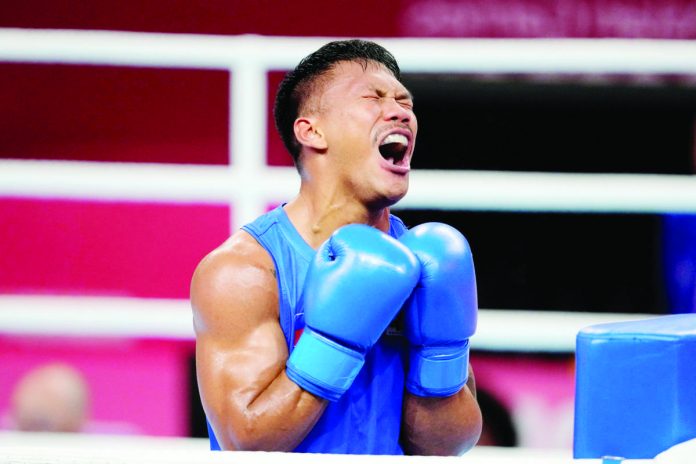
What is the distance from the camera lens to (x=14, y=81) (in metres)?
3.05

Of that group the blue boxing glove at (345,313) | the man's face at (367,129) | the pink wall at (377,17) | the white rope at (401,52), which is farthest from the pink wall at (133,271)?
the blue boxing glove at (345,313)

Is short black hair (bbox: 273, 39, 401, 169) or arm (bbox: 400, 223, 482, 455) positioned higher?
short black hair (bbox: 273, 39, 401, 169)

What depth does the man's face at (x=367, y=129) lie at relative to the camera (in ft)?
5.24

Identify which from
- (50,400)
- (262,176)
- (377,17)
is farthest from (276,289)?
(50,400)

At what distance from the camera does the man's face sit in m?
1.60

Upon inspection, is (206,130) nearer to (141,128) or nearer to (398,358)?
(141,128)

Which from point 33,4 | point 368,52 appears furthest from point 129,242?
point 368,52

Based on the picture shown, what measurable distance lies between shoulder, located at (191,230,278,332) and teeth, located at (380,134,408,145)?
11.7 inches

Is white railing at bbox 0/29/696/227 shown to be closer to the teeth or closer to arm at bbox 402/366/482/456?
the teeth

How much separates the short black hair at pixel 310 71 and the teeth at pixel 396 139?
17 centimetres

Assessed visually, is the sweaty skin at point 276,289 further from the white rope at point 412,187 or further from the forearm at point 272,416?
the white rope at point 412,187

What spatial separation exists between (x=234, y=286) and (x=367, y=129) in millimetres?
379

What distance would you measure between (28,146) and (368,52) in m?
1.75

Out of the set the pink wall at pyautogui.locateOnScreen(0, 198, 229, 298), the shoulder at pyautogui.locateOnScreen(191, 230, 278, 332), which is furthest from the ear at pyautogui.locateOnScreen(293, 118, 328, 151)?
the pink wall at pyautogui.locateOnScreen(0, 198, 229, 298)
